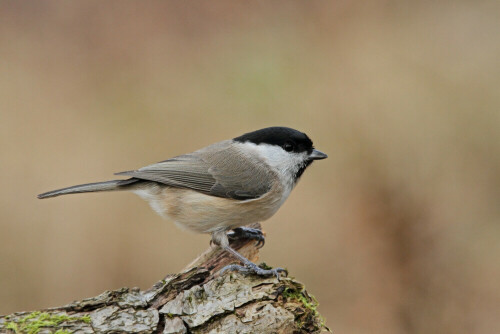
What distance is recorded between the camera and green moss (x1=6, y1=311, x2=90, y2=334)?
2.48 meters

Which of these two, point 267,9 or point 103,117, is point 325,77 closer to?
point 267,9

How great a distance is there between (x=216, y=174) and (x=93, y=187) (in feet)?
2.84

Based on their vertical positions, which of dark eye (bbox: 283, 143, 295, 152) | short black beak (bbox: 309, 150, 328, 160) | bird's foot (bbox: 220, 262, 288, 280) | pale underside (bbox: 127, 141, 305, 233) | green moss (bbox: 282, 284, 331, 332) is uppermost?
dark eye (bbox: 283, 143, 295, 152)

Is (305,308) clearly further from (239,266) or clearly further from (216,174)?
(216,174)

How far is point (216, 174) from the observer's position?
152 inches

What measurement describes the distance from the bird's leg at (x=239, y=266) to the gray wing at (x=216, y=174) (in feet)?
0.96

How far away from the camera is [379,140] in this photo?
575 cm

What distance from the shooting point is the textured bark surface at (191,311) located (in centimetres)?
258

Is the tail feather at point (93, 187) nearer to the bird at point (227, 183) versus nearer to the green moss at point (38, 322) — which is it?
the bird at point (227, 183)

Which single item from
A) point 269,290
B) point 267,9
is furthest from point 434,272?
point 267,9

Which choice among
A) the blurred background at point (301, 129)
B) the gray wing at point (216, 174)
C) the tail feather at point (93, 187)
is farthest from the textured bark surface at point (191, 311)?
the blurred background at point (301, 129)

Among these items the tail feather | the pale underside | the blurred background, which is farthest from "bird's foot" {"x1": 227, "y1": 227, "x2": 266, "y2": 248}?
the blurred background

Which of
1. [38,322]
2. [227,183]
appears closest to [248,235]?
[227,183]

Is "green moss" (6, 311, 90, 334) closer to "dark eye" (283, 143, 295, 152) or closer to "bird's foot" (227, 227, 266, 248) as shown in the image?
"bird's foot" (227, 227, 266, 248)
